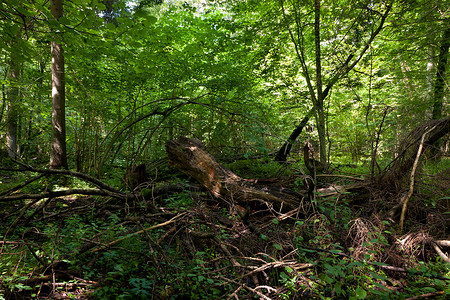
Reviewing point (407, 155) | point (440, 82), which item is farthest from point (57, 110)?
point (440, 82)

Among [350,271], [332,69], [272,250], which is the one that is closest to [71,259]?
[272,250]

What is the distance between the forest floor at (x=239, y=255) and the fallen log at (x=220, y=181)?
19cm

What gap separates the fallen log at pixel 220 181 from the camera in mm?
3613

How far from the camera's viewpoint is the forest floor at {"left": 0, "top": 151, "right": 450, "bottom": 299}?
1.98 meters

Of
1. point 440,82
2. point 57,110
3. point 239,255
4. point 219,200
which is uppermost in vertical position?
point 440,82

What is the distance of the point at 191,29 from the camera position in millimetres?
8664

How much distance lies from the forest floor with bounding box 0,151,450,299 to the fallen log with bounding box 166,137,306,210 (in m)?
0.19

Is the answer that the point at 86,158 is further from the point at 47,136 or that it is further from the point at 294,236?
the point at 294,236

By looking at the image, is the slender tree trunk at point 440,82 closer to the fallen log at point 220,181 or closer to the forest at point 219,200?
the forest at point 219,200

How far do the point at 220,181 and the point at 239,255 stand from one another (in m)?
1.42

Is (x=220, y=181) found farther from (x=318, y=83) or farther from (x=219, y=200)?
(x=318, y=83)

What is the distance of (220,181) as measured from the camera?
385 cm

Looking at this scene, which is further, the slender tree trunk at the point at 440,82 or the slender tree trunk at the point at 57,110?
the slender tree trunk at the point at 440,82

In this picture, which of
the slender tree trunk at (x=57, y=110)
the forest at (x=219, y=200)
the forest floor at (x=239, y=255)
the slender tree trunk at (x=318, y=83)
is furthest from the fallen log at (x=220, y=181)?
the slender tree trunk at (x=57, y=110)
